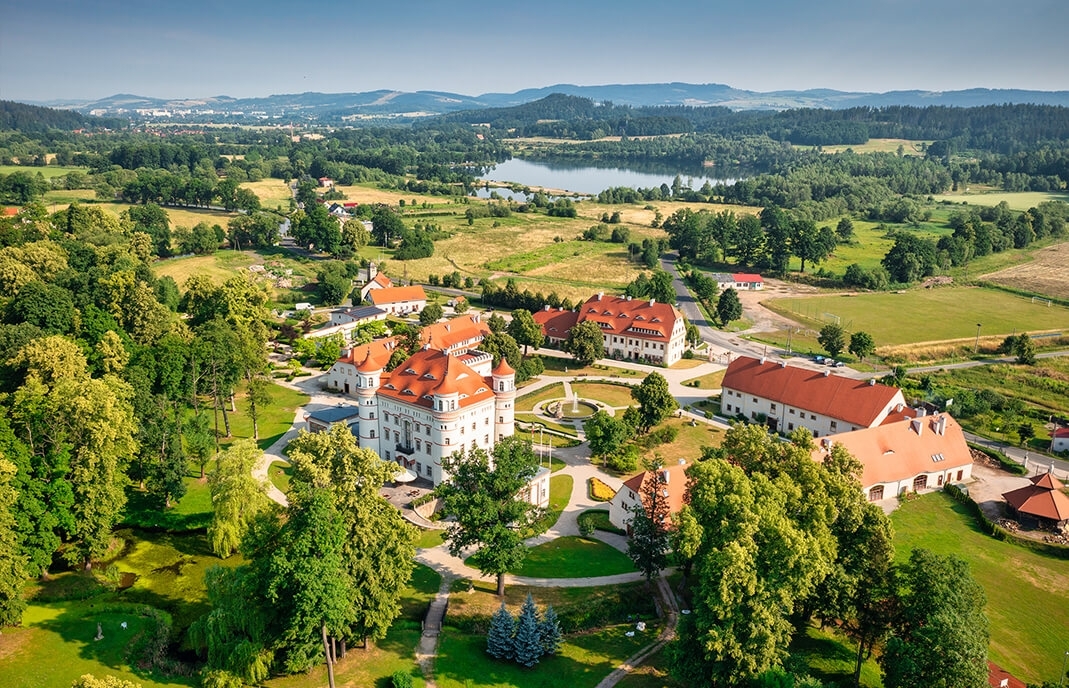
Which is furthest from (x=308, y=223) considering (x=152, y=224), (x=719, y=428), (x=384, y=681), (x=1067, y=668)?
(x=1067, y=668)

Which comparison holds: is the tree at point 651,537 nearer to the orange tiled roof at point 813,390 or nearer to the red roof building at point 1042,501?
the orange tiled roof at point 813,390

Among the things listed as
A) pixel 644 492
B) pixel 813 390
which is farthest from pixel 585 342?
pixel 644 492

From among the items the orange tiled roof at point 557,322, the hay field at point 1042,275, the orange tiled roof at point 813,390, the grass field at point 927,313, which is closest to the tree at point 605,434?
the orange tiled roof at point 813,390

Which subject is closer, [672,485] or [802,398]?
[672,485]

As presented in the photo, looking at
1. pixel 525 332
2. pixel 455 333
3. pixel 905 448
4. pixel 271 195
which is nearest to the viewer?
pixel 905 448

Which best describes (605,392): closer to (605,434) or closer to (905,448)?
(605,434)

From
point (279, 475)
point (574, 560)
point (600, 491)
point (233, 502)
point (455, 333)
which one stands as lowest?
point (574, 560)

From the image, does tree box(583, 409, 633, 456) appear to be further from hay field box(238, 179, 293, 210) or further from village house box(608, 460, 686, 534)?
hay field box(238, 179, 293, 210)

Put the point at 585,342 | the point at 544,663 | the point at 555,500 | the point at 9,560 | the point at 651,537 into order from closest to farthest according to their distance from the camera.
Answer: the point at 544,663, the point at 9,560, the point at 651,537, the point at 555,500, the point at 585,342

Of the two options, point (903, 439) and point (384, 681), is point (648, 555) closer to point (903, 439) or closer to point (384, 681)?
point (384, 681)
